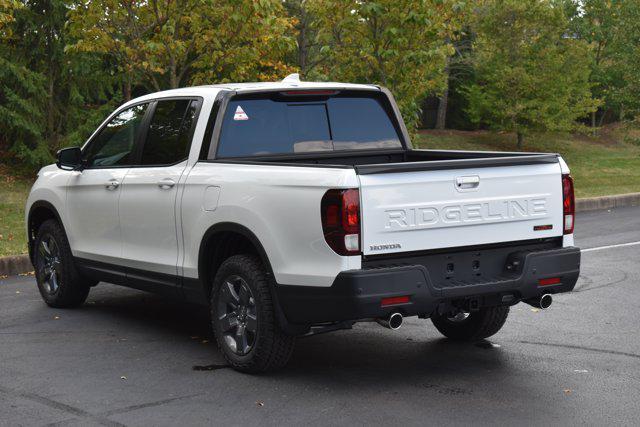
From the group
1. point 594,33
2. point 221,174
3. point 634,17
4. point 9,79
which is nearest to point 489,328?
point 221,174

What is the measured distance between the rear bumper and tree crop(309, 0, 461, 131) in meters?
11.3

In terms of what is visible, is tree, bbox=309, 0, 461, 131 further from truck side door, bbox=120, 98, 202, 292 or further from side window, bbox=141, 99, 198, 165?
truck side door, bbox=120, 98, 202, 292

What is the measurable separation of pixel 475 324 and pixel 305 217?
201 centimetres

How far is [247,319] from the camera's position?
6500 millimetres

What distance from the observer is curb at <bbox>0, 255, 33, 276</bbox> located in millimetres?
11180

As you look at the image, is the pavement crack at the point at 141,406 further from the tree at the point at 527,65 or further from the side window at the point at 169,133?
the tree at the point at 527,65

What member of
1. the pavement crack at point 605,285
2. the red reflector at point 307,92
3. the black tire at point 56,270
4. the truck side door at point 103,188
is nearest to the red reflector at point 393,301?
the red reflector at point 307,92

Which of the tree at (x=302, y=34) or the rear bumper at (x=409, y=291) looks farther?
the tree at (x=302, y=34)

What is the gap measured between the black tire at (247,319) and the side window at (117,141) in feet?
5.89

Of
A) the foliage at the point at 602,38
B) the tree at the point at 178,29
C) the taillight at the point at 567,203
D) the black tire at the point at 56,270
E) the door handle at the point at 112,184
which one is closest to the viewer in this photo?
the taillight at the point at 567,203

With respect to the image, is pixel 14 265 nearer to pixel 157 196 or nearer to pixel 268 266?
pixel 157 196

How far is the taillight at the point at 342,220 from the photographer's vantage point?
5773 mm

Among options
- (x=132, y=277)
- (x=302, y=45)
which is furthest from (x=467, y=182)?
(x=302, y=45)

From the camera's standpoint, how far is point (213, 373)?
6.62 metres
